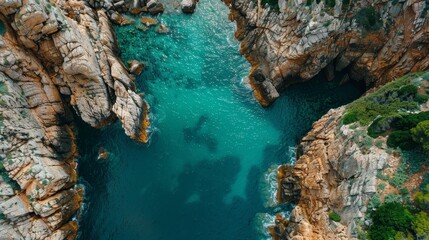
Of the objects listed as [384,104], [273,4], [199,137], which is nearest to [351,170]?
[384,104]

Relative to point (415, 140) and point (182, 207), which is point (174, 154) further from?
point (415, 140)

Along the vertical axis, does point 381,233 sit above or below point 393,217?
below

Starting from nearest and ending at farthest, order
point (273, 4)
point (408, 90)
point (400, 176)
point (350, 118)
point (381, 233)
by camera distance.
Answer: point (381, 233)
point (400, 176)
point (408, 90)
point (350, 118)
point (273, 4)

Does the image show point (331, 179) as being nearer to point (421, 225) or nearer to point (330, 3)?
point (421, 225)

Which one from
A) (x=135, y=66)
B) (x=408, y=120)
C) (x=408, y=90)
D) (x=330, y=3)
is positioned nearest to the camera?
(x=408, y=120)

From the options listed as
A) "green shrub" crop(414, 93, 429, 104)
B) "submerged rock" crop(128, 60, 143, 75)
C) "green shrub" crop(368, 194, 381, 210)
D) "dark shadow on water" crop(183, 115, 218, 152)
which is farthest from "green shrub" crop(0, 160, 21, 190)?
"green shrub" crop(414, 93, 429, 104)

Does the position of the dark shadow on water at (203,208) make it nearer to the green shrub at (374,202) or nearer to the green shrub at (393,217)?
the green shrub at (374,202)

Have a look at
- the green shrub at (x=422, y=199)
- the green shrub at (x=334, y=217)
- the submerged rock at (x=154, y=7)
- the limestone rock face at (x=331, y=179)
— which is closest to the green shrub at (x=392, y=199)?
the limestone rock face at (x=331, y=179)

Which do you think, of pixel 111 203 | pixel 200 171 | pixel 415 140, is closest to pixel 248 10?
pixel 200 171
